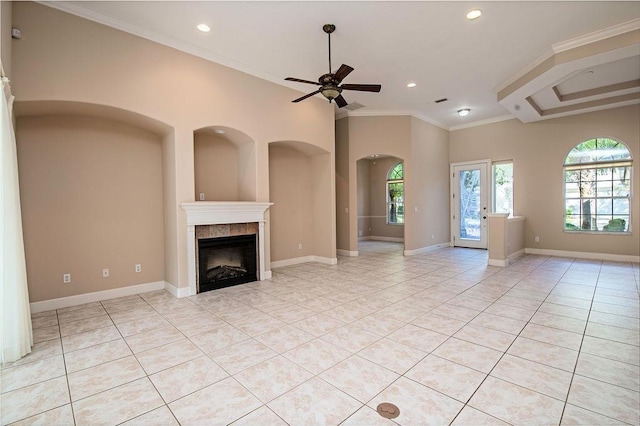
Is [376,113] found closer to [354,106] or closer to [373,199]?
[354,106]

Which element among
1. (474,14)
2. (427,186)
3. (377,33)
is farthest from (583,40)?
(427,186)

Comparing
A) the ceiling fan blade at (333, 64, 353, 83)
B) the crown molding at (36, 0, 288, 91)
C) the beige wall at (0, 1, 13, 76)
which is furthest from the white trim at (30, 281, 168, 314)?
the ceiling fan blade at (333, 64, 353, 83)

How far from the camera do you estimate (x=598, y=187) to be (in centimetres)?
672

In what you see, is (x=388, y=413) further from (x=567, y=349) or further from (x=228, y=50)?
(x=228, y=50)

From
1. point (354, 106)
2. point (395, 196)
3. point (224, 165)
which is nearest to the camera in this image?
point (224, 165)

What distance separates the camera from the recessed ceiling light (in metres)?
3.62

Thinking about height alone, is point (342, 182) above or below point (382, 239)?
above

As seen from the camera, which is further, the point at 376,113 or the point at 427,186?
the point at 427,186

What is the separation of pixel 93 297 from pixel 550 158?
9787 mm

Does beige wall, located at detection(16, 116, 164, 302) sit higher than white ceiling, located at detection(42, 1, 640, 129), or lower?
lower

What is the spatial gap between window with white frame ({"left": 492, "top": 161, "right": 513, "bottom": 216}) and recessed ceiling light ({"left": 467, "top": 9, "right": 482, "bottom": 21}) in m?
5.41

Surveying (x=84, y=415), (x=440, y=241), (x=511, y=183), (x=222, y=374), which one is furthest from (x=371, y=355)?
(x=511, y=183)

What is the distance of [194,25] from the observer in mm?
3824

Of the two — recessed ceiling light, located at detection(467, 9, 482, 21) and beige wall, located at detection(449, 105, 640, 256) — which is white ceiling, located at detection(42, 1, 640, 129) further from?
beige wall, located at detection(449, 105, 640, 256)
